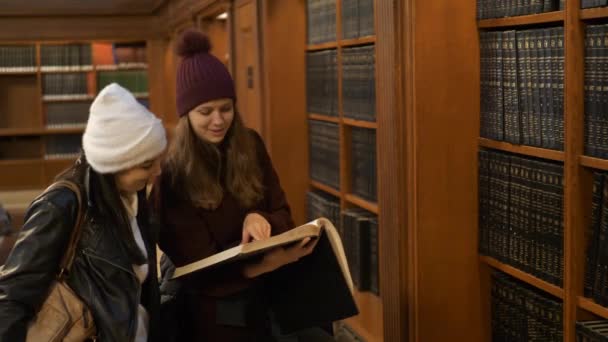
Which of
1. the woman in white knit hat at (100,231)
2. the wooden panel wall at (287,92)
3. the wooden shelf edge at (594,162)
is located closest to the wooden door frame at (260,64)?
the wooden panel wall at (287,92)

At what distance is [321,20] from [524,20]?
71.4 inches

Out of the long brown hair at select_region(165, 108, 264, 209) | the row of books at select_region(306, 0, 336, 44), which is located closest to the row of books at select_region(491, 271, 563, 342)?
the long brown hair at select_region(165, 108, 264, 209)

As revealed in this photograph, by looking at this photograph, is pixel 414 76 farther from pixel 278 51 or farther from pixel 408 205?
pixel 278 51

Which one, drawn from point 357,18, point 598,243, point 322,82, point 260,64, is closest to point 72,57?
point 260,64

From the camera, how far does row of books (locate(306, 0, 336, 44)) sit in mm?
3857

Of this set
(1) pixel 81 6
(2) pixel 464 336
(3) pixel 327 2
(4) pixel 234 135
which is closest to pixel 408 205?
(2) pixel 464 336

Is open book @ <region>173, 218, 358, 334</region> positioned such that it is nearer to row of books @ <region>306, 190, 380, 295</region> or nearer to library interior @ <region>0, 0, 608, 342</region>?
library interior @ <region>0, 0, 608, 342</region>

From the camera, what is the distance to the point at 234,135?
2.17 m

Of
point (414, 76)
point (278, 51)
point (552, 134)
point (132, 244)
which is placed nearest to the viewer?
point (132, 244)

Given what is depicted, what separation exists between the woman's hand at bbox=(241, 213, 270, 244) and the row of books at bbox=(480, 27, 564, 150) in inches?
32.5

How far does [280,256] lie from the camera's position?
1981 millimetres

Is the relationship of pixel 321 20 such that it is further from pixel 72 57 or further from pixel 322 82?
pixel 72 57

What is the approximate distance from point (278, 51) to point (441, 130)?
1.94m

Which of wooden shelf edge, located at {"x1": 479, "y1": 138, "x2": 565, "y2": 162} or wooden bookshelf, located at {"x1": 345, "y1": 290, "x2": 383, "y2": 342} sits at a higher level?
wooden shelf edge, located at {"x1": 479, "y1": 138, "x2": 565, "y2": 162}
